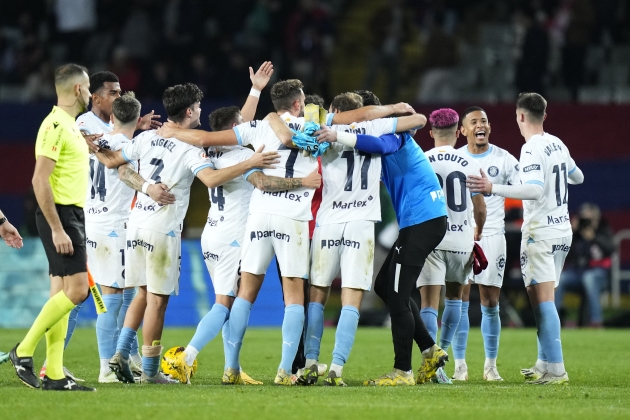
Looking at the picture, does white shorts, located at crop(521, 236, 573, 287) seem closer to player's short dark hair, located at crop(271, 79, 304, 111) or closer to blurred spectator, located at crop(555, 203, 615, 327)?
player's short dark hair, located at crop(271, 79, 304, 111)

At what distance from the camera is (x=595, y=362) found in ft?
40.6

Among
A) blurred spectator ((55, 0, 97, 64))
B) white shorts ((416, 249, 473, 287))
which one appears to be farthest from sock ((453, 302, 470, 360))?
blurred spectator ((55, 0, 97, 64))

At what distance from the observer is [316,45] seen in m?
23.7

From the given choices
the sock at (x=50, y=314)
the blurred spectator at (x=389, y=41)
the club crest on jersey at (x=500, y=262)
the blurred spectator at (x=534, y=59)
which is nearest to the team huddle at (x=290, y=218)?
the sock at (x=50, y=314)

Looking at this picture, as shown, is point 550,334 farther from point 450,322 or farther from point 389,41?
point 389,41

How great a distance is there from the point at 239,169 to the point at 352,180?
104 centimetres

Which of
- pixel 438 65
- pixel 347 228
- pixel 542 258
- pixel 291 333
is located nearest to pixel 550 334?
pixel 542 258

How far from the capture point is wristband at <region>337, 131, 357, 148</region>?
29.6 feet

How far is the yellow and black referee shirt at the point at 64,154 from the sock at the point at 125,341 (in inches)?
63.2

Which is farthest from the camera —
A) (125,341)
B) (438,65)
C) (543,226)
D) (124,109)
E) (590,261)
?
(438,65)

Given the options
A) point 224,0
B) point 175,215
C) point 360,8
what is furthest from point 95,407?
point 360,8

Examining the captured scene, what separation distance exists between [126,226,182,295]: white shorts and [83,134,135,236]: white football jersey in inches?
21.2

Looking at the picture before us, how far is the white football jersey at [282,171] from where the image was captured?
915cm

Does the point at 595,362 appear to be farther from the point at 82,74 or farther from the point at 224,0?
the point at 224,0
